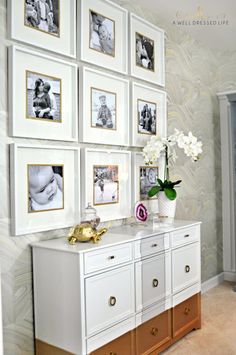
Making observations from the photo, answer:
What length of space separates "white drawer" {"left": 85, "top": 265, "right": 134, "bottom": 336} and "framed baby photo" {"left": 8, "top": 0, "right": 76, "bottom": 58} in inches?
57.4

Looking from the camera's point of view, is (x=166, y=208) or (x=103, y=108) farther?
(x=166, y=208)

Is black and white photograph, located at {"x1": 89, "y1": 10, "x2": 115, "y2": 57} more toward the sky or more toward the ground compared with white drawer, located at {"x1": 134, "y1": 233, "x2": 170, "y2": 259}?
more toward the sky

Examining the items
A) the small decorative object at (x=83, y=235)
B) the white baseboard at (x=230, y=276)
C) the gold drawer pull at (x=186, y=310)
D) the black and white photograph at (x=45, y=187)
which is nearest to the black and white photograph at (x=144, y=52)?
the black and white photograph at (x=45, y=187)

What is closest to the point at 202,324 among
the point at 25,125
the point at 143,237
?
the point at 143,237

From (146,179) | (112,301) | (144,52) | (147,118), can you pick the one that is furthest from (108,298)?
(144,52)

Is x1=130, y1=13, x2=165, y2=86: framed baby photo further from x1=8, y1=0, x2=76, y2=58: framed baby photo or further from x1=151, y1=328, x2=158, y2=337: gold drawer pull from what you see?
x1=151, y1=328, x2=158, y2=337: gold drawer pull

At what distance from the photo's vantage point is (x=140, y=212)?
2.82 meters

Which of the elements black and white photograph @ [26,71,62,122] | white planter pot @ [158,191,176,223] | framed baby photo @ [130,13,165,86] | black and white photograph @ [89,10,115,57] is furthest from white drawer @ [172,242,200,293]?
black and white photograph @ [89,10,115,57]

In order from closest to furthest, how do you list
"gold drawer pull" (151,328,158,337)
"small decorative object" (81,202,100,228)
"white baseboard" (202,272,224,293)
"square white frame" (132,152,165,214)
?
"small decorative object" (81,202,100,228)
"gold drawer pull" (151,328,158,337)
"square white frame" (132,152,165,214)
"white baseboard" (202,272,224,293)

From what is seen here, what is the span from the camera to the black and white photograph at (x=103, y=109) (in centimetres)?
259

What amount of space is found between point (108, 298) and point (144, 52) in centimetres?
205

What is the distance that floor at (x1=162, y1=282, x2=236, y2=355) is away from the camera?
8.49 ft

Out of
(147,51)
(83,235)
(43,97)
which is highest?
(147,51)

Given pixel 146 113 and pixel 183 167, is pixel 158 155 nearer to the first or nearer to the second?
pixel 146 113
